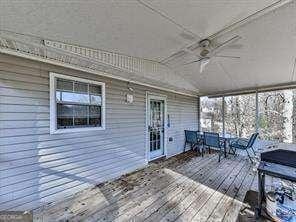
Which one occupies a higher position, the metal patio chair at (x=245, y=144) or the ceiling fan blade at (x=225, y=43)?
the ceiling fan blade at (x=225, y=43)

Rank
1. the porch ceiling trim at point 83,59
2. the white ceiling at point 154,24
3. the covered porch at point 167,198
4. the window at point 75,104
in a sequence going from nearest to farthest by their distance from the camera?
the white ceiling at point 154,24
the porch ceiling trim at point 83,59
the covered porch at point 167,198
the window at point 75,104

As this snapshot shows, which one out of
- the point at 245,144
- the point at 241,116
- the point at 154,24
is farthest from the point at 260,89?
the point at 154,24

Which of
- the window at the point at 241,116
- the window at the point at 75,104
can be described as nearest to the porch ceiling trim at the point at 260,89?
the window at the point at 241,116

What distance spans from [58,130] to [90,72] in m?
1.26

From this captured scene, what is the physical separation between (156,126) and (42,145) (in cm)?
329

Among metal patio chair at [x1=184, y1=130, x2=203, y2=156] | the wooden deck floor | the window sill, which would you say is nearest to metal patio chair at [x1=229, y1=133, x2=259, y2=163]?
the wooden deck floor

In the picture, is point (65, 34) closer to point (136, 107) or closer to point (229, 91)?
point (136, 107)

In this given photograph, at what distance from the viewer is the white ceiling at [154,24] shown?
6.02 ft

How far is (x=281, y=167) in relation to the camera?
215 centimetres

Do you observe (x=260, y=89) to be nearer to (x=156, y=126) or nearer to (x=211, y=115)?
(x=156, y=126)

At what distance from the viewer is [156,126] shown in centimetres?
541

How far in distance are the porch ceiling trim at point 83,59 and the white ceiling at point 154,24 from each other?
18cm

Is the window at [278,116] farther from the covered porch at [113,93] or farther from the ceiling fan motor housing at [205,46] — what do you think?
the ceiling fan motor housing at [205,46]

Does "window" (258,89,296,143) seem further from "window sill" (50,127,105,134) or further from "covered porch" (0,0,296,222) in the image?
"window sill" (50,127,105,134)
